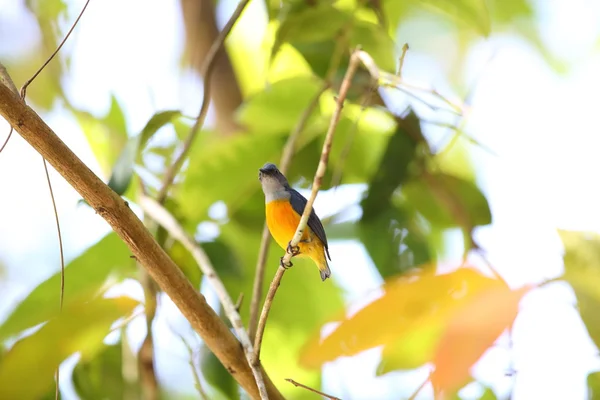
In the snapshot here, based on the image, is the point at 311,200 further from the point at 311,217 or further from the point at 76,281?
the point at 76,281

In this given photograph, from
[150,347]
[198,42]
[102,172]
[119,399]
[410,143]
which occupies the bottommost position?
[119,399]

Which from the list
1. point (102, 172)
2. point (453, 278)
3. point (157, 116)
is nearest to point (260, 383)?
point (453, 278)

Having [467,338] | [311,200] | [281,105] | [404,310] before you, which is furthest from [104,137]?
[467,338]

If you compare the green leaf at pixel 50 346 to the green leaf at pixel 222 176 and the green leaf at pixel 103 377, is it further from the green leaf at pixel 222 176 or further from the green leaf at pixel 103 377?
the green leaf at pixel 222 176

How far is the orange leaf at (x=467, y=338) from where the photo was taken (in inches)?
24.6

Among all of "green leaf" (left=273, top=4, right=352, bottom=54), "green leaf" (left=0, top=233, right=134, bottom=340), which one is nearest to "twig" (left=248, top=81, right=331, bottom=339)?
"green leaf" (left=273, top=4, right=352, bottom=54)

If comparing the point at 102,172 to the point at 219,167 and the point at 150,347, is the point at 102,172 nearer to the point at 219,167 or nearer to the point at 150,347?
the point at 219,167

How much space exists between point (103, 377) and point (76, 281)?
35cm

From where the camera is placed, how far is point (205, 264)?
151 cm

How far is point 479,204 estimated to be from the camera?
187 cm

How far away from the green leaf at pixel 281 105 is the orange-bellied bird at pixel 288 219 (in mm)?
345

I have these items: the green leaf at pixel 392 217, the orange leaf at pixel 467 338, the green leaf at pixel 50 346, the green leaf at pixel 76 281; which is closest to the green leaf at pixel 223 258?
the green leaf at pixel 76 281

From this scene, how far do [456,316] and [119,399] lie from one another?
1.51 meters

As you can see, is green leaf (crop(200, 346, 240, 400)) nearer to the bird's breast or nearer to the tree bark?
the bird's breast
